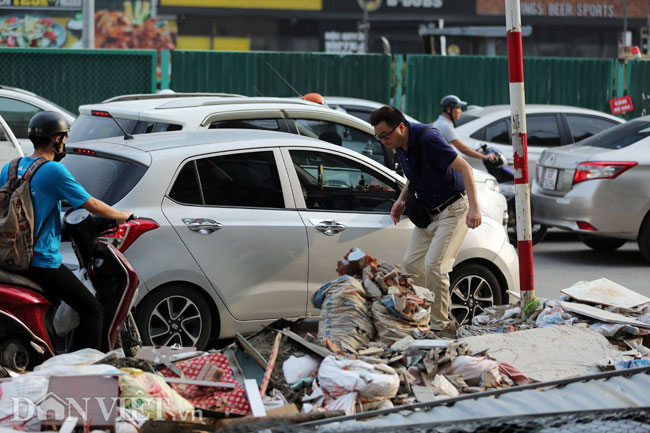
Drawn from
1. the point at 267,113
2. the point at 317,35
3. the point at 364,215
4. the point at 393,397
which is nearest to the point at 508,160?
the point at 267,113

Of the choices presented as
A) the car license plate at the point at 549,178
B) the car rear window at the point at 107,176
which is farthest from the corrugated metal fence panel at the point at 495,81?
the car rear window at the point at 107,176

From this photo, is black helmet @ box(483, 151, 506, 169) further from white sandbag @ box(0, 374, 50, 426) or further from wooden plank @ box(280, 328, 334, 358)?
white sandbag @ box(0, 374, 50, 426)

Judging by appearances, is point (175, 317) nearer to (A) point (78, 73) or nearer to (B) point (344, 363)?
(B) point (344, 363)

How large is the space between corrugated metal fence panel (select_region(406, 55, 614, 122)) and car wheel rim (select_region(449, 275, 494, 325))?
488 inches

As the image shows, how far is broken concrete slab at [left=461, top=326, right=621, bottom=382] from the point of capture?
6062 millimetres

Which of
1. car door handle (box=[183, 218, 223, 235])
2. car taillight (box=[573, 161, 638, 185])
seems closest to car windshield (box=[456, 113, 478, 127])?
car taillight (box=[573, 161, 638, 185])

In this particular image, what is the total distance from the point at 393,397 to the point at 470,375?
66cm

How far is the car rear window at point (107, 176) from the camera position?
6598mm

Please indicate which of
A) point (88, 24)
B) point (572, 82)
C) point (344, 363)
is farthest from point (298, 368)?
point (572, 82)

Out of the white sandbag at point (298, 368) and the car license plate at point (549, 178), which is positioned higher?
the car license plate at point (549, 178)

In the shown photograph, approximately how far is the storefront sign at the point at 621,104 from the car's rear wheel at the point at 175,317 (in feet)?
46.3

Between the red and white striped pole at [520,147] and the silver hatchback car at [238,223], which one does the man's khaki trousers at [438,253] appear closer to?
the silver hatchback car at [238,223]

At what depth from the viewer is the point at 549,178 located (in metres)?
11.8

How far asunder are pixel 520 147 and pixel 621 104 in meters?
12.8
